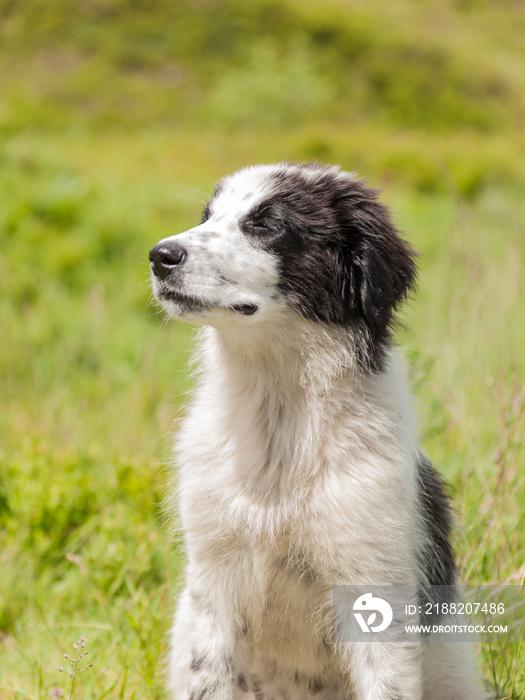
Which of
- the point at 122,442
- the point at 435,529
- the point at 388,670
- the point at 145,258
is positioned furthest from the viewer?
the point at 145,258

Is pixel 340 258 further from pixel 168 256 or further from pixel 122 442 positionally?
pixel 122 442

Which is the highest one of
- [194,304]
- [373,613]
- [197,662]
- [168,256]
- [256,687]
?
[168,256]

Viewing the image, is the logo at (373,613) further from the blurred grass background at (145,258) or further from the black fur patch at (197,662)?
the blurred grass background at (145,258)

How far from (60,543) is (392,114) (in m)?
20.6

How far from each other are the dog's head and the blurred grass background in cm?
34

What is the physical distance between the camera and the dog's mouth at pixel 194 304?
213 cm

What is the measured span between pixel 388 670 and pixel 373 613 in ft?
0.52

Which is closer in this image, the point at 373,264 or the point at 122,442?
the point at 373,264

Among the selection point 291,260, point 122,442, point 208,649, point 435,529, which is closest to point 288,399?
point 291,260

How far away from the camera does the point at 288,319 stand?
2.28 meters

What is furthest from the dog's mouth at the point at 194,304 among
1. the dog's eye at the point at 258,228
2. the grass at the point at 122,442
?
the grass at the point at 122,442

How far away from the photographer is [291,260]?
2271mm

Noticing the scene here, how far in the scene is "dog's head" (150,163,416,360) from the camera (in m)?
2.14

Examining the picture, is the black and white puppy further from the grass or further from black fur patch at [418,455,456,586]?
the grass
